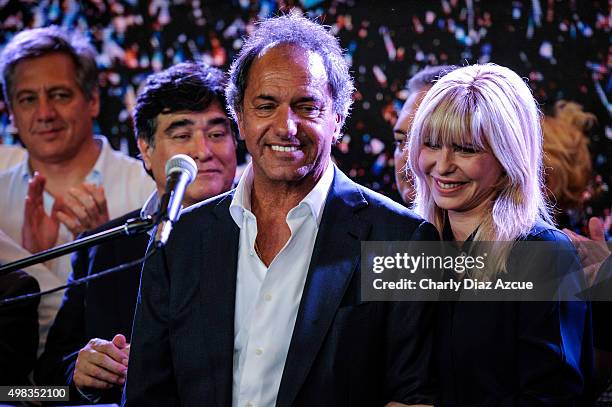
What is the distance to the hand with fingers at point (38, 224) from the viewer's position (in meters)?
3.44

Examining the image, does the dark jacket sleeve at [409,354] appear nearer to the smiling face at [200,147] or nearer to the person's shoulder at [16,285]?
the smiling face at [200,147]

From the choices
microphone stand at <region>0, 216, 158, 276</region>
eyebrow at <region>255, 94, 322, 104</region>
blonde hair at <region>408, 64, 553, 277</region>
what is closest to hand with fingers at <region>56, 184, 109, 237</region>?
eyebrow at <region>255, 94, 322, 104</region>

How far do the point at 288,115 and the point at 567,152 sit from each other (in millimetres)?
1198

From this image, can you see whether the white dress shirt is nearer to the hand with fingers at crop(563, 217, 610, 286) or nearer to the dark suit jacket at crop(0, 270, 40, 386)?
the dark suit jacket at crop(0, 270, 40, 386)

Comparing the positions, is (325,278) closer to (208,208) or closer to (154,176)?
(208,208)

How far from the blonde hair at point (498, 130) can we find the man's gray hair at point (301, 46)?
0.22 m

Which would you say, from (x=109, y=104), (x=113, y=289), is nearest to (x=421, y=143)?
(x=113, y=289)

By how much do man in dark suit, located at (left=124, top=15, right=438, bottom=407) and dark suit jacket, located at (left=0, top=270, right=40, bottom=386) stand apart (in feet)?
2.47

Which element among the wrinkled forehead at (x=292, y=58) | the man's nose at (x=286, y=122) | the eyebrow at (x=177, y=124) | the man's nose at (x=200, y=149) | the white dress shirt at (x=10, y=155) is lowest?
the man's nose at (x=286, y=122)

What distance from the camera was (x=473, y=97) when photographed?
90.0 inches

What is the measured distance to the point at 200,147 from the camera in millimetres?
2910

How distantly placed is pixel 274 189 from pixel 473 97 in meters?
0.57

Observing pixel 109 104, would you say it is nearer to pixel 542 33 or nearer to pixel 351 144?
pixel 351 144

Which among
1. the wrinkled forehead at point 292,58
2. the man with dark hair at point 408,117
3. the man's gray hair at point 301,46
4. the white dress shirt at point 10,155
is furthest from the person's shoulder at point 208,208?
the white dress shirt at point 10,155
